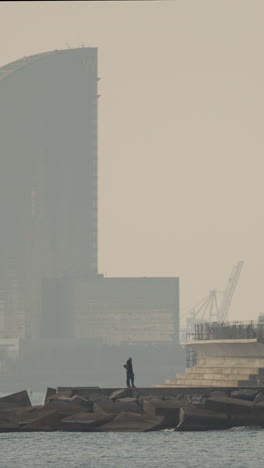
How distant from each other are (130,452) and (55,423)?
1543 cm

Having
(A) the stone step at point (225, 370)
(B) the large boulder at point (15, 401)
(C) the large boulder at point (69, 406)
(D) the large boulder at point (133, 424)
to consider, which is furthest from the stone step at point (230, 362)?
(B) the large boulder at point (15, 401)

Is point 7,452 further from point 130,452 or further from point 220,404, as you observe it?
point 220,404

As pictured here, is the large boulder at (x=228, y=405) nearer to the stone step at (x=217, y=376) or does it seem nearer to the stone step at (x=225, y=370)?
the stone step at (x=217, y=376)

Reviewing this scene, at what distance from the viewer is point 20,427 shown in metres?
96.4

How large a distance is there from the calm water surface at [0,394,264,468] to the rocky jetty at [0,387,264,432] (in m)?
1.16

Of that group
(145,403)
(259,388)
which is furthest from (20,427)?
(259,388)

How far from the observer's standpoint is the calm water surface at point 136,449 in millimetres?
76938

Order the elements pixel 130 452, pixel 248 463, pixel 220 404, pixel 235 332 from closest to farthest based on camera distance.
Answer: pixel 248 463
pixel 130 452
pixel 220 404
pixel 235 332

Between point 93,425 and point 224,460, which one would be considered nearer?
point 224,460

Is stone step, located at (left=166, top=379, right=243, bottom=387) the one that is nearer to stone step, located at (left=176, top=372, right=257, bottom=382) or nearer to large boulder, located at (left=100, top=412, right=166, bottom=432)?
stone step, located at (left=176, top=372, right=257, bottom=382)

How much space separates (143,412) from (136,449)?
40.3ft

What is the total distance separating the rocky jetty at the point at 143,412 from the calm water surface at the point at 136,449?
1.16 meters

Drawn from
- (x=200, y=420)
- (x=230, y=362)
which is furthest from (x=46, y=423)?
(x=230, y=362)

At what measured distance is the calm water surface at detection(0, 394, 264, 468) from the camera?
76.9m
